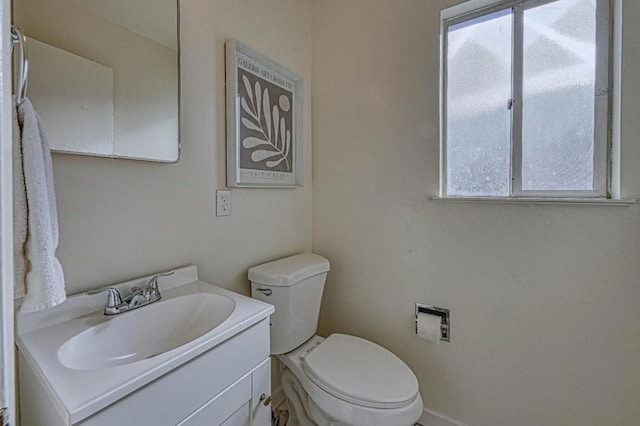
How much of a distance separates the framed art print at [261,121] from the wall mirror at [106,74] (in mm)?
241

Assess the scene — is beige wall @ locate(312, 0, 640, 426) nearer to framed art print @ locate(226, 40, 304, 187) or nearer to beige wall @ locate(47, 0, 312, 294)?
framed art print @ locate(226, 40, 304, 187)

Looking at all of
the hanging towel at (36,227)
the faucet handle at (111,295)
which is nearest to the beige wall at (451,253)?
the faucet handle at (111,295)

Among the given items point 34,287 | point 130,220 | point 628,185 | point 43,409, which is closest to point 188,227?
point 130,220

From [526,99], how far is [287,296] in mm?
1314

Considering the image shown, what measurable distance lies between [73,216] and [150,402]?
561mm

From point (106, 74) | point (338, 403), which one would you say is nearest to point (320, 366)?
point (338, 403)

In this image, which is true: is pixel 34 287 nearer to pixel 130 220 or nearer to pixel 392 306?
pixel 130 220

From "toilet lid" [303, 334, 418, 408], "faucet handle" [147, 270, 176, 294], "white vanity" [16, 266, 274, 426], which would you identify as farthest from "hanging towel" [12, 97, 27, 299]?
"toilet lid" [303, 334, 418, 408]

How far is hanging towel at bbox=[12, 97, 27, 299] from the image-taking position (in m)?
0.62

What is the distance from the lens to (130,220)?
3.18 ft

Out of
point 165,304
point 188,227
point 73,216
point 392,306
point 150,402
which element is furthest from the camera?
point 392,306

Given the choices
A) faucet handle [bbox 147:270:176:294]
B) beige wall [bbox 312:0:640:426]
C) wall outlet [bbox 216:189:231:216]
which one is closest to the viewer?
faucet handle [bbox 147:270:176:294]

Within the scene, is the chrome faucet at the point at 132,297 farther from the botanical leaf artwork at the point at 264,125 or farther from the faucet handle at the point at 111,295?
A: the botanical leaf artwork at the point at 264,125

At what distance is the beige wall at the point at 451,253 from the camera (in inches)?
43.1
